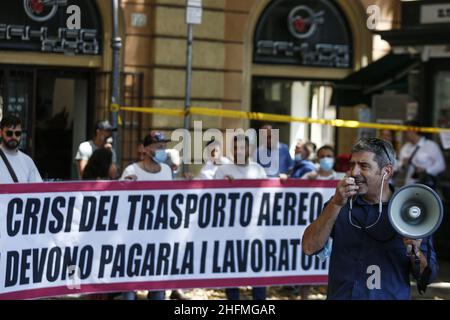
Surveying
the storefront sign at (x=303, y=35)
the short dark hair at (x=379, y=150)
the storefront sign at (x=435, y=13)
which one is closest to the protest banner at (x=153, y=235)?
the short dark hair at (x=379, y=150)

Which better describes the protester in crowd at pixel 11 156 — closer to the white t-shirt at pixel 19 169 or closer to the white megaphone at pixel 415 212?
the white t-shirt at pixel 19 169

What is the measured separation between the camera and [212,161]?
11.5 metres

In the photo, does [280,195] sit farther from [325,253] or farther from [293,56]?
[293,56]

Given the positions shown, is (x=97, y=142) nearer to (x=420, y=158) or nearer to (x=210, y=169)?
(x=210, y=169)

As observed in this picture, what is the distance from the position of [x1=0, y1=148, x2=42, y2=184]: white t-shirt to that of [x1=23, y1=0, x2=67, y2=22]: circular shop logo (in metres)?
6.24

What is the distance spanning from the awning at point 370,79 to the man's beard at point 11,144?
29.8 ft

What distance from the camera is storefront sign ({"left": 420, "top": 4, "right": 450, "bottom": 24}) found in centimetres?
1509

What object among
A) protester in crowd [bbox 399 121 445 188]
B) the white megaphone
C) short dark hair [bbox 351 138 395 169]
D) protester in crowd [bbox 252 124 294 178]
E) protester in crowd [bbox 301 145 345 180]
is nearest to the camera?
the white megaphone

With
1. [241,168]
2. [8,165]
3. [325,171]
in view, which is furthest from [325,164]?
[8,165]

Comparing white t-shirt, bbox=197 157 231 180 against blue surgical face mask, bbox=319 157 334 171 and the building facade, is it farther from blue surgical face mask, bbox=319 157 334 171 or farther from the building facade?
the building facade

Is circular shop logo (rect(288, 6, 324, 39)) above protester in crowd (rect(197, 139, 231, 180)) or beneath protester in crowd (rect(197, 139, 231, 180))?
above

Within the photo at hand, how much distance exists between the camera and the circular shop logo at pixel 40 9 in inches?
566

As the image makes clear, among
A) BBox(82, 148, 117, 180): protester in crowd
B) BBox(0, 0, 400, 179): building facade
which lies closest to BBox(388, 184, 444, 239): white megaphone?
BBox(82, 148, 117, 180): protester in crowd
